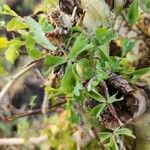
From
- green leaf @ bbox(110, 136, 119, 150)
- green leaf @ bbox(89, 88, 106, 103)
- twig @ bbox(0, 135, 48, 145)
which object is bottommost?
twig @ bbox(0, 135, 48, 145)

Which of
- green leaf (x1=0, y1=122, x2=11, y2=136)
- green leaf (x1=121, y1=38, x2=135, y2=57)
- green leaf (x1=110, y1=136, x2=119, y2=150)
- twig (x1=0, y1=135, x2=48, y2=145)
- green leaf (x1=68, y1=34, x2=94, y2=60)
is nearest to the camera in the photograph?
green leaf (x1=68, y1=34, x2=94, y2=60)

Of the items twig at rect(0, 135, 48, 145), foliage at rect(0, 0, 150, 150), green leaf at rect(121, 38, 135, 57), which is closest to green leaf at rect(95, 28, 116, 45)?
foliage at rect(0, 0, 150, 150)

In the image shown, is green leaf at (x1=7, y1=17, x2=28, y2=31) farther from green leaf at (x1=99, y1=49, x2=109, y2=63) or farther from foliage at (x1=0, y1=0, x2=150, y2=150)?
green leaf at (x1=99, y1=49, x2=109, y2=63)

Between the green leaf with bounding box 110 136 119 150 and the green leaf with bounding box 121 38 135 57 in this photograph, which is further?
the green leaf with bounding box 121 38 135 57

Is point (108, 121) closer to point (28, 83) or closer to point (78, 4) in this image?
point (78, 4)

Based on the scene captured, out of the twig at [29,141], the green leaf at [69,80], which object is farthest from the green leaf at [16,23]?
the twig at [29,141]

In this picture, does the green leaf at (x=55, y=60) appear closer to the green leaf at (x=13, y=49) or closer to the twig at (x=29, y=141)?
the green leaf at (x=13, y=49)

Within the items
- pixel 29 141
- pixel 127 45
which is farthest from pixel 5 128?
pixel 127 45
